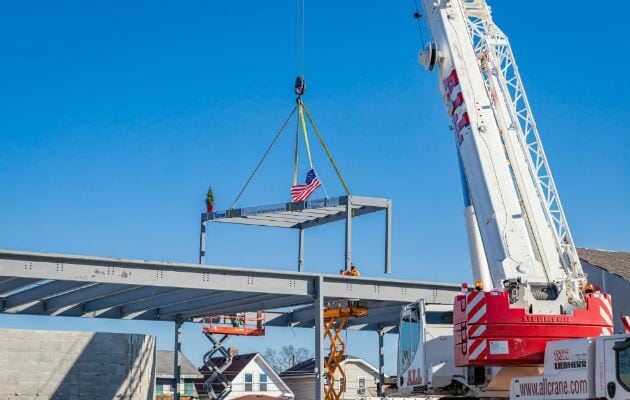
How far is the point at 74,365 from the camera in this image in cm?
2753

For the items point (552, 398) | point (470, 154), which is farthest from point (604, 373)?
point (470, 154)

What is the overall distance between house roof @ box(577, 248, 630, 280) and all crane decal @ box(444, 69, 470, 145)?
18.3 m

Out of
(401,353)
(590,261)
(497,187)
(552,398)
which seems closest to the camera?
(552,398)

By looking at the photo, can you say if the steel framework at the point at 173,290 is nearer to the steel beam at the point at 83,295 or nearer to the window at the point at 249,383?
the steel beam at the point at 83,295

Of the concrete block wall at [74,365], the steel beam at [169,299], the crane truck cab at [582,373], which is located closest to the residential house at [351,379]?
the steel beam at [169,299]

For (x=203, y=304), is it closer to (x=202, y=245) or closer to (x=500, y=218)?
(x=202, y=245)

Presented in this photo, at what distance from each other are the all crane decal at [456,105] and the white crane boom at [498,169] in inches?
0.8

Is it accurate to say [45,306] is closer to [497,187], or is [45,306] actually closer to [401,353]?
[401,353]

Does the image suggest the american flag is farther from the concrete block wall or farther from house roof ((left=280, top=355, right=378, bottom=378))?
house roof ((left=280, top=355, right=378, bottom=378))

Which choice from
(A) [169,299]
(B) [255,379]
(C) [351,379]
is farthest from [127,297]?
(C) [351,379]

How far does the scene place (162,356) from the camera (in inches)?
2421

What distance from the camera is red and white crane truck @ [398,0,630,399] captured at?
531 inches

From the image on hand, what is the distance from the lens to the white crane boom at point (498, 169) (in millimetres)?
15578

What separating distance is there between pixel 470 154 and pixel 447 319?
331 centimetres
